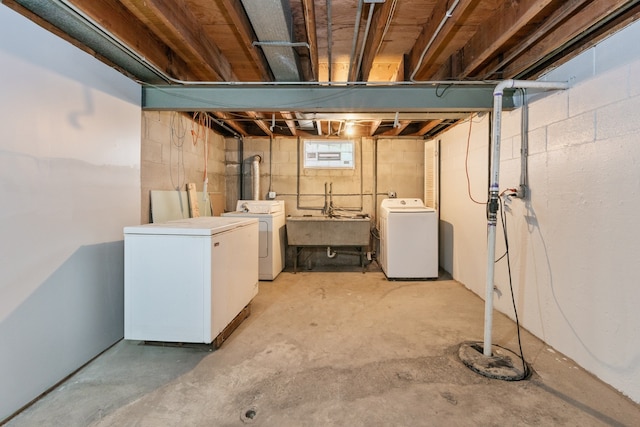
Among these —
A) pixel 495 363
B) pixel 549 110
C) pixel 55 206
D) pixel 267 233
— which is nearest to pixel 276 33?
pixel 55 206

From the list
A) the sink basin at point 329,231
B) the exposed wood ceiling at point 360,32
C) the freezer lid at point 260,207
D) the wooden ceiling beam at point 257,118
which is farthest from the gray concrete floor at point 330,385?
the wooden ceiling beam at point 257,118

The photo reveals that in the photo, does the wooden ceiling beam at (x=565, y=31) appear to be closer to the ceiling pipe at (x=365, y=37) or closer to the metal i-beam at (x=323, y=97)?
the metal i-beam at (x=323, y=97)

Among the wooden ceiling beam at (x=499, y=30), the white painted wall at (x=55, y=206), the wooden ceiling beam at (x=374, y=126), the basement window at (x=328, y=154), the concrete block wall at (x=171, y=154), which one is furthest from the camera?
the basement window at (x=328, y=154)

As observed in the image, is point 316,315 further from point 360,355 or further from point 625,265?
point 625,265

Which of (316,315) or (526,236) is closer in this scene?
(526,236)

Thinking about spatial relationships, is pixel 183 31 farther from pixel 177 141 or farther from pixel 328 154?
pixel 328 154

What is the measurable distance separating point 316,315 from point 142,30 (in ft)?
8.70

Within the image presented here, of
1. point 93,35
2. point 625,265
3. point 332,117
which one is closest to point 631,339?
point 625,265

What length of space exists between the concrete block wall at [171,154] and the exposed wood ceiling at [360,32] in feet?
Answer: 1.53

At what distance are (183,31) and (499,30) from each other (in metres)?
2.06

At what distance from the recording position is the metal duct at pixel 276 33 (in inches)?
67.2

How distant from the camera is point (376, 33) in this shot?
1.89 metres

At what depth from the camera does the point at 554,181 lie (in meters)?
2.10

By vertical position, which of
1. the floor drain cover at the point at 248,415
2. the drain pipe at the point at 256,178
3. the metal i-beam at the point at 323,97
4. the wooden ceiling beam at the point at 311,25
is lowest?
the floor drain cover at the point at 248,415
